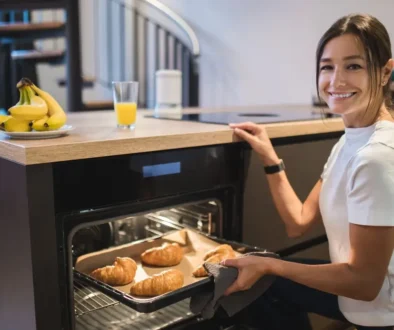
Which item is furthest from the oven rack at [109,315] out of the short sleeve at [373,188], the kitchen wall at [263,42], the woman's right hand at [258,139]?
the kitchen wall at [263,42]

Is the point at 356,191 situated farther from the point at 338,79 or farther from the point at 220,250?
the point at 220,250

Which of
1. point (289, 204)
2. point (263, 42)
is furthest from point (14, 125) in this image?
point (263, 42)

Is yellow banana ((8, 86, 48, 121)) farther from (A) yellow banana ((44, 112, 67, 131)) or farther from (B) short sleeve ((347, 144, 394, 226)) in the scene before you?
(B) short sleeve ((347, 144, 394, 226))

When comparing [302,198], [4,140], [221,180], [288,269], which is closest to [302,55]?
[302,198]

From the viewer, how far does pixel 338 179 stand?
120 centimetres

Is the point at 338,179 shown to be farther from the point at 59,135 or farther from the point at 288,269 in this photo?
the point at 59,135

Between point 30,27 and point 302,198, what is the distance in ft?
10.4

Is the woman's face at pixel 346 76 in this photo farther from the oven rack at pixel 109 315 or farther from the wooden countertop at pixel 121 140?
the oven rack at pixel 109 315

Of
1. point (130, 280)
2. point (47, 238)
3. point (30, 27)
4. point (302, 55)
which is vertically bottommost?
point (130, 280)

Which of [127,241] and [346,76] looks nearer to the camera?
[346,76]

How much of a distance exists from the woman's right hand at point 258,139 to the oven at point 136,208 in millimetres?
55

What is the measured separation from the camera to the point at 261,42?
329 centimetres

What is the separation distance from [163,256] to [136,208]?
204 mm

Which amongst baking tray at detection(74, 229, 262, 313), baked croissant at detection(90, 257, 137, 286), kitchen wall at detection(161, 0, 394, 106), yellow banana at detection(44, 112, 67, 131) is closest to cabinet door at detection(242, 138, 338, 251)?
baking tray at detection(74, 229, 262, 313)
